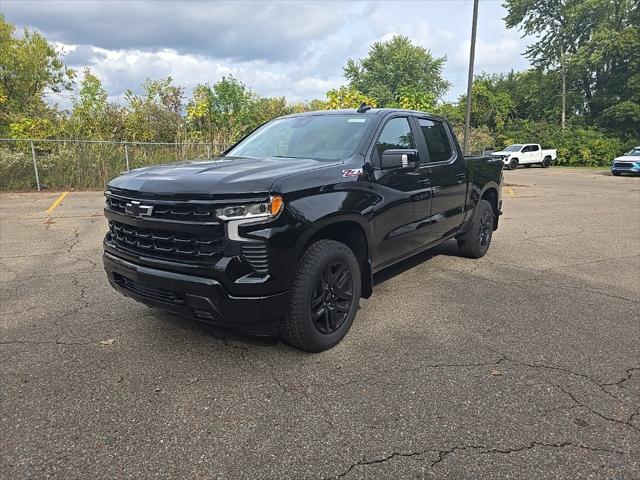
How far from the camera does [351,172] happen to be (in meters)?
3.60

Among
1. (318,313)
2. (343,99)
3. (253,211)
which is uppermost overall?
(343,99)

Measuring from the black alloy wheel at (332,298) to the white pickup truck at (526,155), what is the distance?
101ft

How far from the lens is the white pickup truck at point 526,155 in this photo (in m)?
32.2

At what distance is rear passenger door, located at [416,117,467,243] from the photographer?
4855 mm

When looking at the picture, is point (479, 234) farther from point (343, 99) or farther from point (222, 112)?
point (222, 112)

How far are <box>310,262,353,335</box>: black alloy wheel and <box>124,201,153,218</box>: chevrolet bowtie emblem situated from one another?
4.10 ft

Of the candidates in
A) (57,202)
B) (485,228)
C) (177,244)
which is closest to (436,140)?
(485,228)

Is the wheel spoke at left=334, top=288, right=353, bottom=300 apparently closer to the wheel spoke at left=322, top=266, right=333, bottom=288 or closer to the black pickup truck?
the black pickup truck

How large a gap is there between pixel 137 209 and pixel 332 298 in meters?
1.53

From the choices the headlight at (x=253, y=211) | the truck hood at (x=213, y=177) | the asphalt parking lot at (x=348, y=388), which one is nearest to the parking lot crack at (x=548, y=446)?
the asphalt parking lot at (x=348, y=388)

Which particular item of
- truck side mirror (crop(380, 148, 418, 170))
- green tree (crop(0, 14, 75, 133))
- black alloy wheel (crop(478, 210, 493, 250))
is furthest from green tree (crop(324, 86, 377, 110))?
green tree (crop(0, 14, 75, 133))

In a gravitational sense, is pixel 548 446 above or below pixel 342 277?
below

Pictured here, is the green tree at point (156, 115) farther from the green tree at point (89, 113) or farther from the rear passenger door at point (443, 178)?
the rear passenger door at point (443, 178)

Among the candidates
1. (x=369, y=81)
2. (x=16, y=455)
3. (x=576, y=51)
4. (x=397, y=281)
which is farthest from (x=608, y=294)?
(x=369, y=81)
